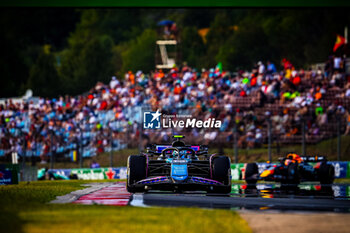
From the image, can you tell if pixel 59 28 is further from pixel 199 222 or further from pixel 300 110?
pixel 199 222

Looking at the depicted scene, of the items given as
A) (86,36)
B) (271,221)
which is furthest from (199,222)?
(86,36)

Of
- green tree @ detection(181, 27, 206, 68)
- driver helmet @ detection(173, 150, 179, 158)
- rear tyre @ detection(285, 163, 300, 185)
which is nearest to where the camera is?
driver helmet @ detection(173, 150, 179, 158)

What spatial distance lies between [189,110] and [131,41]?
20.2 meters

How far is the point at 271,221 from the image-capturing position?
6727mm

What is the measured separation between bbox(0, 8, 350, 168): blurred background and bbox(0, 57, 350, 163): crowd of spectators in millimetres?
39

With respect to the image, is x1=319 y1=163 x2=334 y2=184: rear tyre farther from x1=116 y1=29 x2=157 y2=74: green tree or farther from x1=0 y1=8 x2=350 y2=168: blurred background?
x1=116 y1=29 x2=157 y2=74: green tree

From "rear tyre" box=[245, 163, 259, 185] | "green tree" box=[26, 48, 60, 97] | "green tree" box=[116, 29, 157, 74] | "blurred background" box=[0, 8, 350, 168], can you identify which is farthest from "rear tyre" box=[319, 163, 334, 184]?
"green tree" box=[26, 48, 60, 97]

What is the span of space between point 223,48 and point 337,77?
15.6 meters

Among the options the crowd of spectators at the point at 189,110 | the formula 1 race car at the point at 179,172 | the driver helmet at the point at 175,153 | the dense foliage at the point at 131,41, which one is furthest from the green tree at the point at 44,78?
the formula 1 race car at the point at 179,172

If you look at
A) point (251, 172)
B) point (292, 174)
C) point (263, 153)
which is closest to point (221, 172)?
point (292, 174)

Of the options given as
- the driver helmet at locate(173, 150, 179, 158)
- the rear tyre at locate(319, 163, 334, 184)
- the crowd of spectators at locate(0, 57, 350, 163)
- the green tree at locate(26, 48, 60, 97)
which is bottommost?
the rear tyre at locate(319, 163, 334, 184)

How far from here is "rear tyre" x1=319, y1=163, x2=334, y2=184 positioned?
1578 cm

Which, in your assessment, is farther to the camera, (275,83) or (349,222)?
(275,83)

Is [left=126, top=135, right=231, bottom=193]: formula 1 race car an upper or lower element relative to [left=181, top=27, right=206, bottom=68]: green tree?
lower
